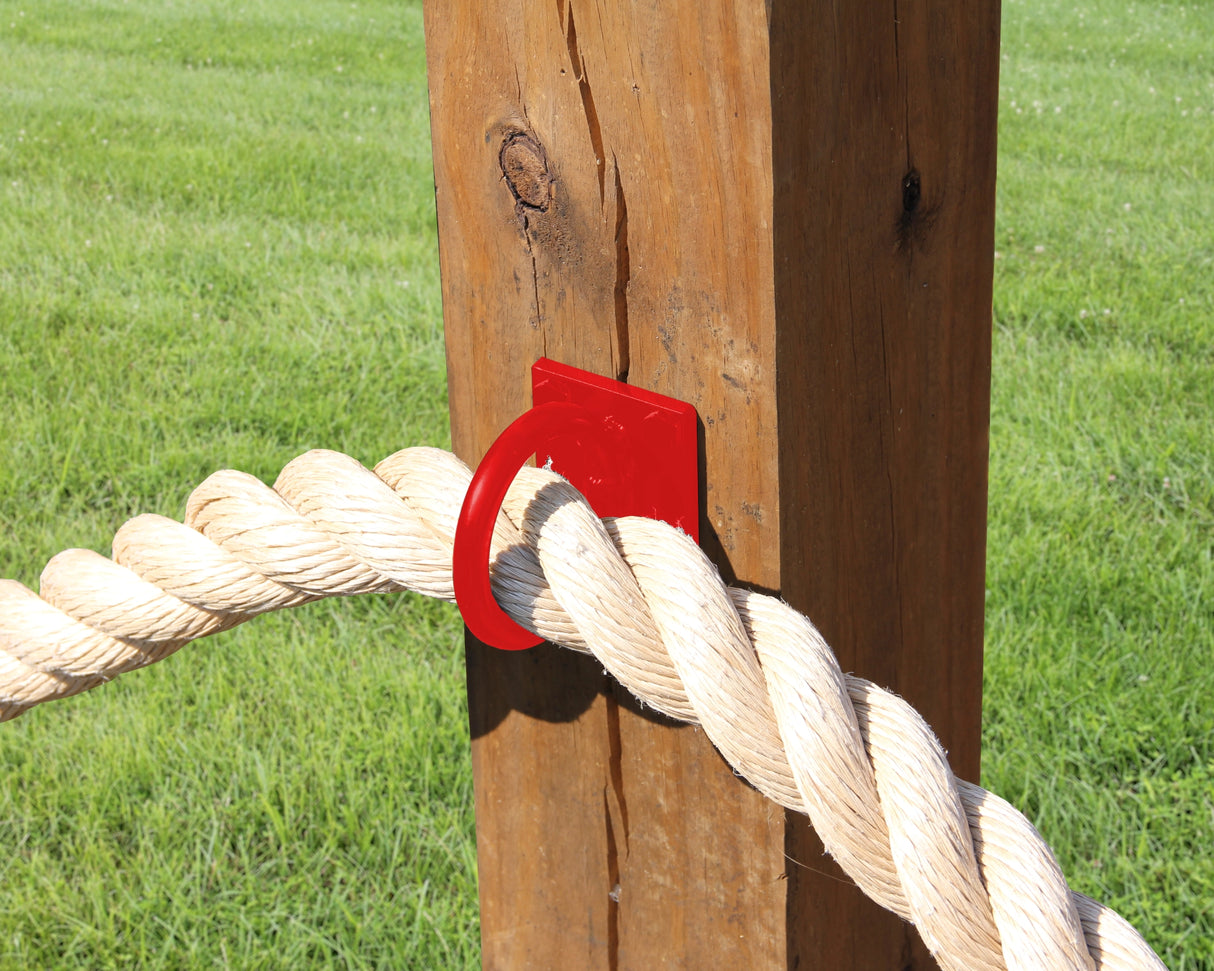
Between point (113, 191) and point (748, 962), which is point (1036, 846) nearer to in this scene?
point (748, 962)

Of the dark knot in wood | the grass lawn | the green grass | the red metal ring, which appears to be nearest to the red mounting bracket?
the red metal ring

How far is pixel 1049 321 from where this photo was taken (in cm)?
386

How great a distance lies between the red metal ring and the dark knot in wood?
159 mm

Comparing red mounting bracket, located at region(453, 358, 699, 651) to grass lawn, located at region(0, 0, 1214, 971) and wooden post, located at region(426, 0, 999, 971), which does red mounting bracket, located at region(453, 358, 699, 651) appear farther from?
grass lawn, located at region(0, 0, 1214, 971)

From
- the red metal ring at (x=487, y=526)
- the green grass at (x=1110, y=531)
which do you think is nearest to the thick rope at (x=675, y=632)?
the red metal ring at (x=487, y=526)

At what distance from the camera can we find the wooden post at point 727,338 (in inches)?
31.4

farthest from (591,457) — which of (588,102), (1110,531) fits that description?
(1110,531)

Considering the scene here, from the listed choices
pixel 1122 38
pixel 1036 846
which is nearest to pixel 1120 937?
pixel 1036 846

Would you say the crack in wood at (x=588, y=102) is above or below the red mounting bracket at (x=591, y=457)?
above

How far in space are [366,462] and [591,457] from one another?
2.32m

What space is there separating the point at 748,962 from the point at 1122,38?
8.19 metres

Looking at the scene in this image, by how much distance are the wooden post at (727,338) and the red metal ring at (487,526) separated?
0.33 feet

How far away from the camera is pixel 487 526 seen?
0.80 metres

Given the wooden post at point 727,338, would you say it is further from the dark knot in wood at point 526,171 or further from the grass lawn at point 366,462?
the grass lawn at point 366,462
